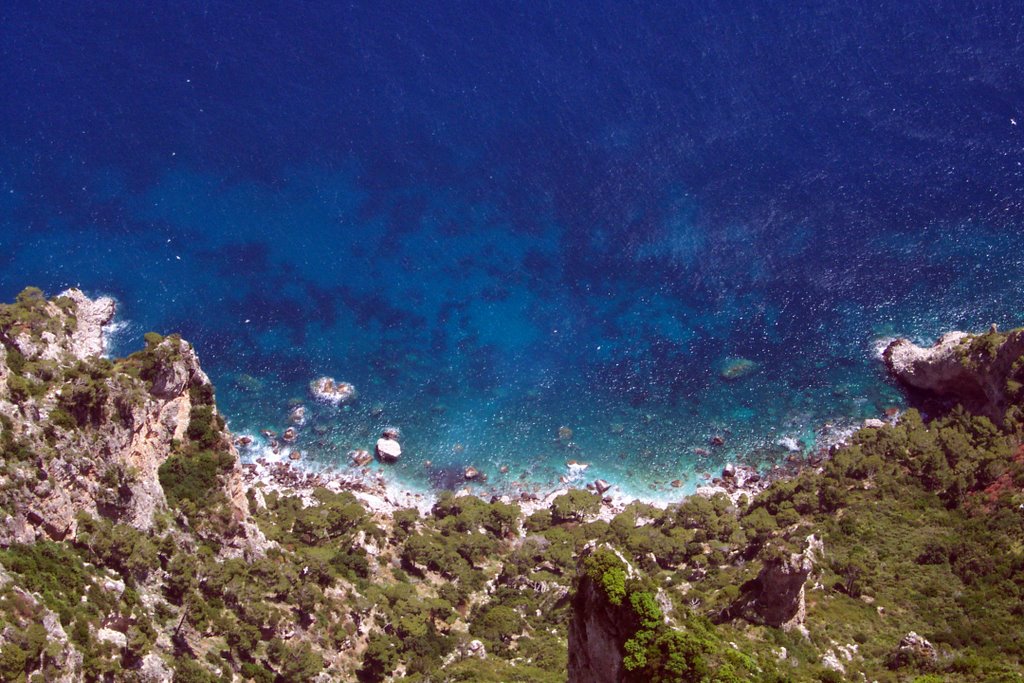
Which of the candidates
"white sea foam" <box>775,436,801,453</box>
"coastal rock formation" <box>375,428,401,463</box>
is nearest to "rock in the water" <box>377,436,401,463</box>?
"coastal rock formation" <box>375,428,401,463</box>

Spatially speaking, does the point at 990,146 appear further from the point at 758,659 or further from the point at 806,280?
the point at 758,659

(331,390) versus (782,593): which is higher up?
(331,390)

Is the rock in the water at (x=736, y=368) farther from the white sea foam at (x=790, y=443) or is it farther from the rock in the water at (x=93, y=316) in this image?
the rock in the water at (x=93, y=316)

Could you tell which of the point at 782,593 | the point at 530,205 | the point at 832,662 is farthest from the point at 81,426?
the point at 530,205

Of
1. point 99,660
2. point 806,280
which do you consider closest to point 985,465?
point 806,280

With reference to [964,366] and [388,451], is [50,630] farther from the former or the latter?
[964,366]

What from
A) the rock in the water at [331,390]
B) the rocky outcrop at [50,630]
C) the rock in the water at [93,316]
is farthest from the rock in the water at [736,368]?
the rock in the water at [93,316]
